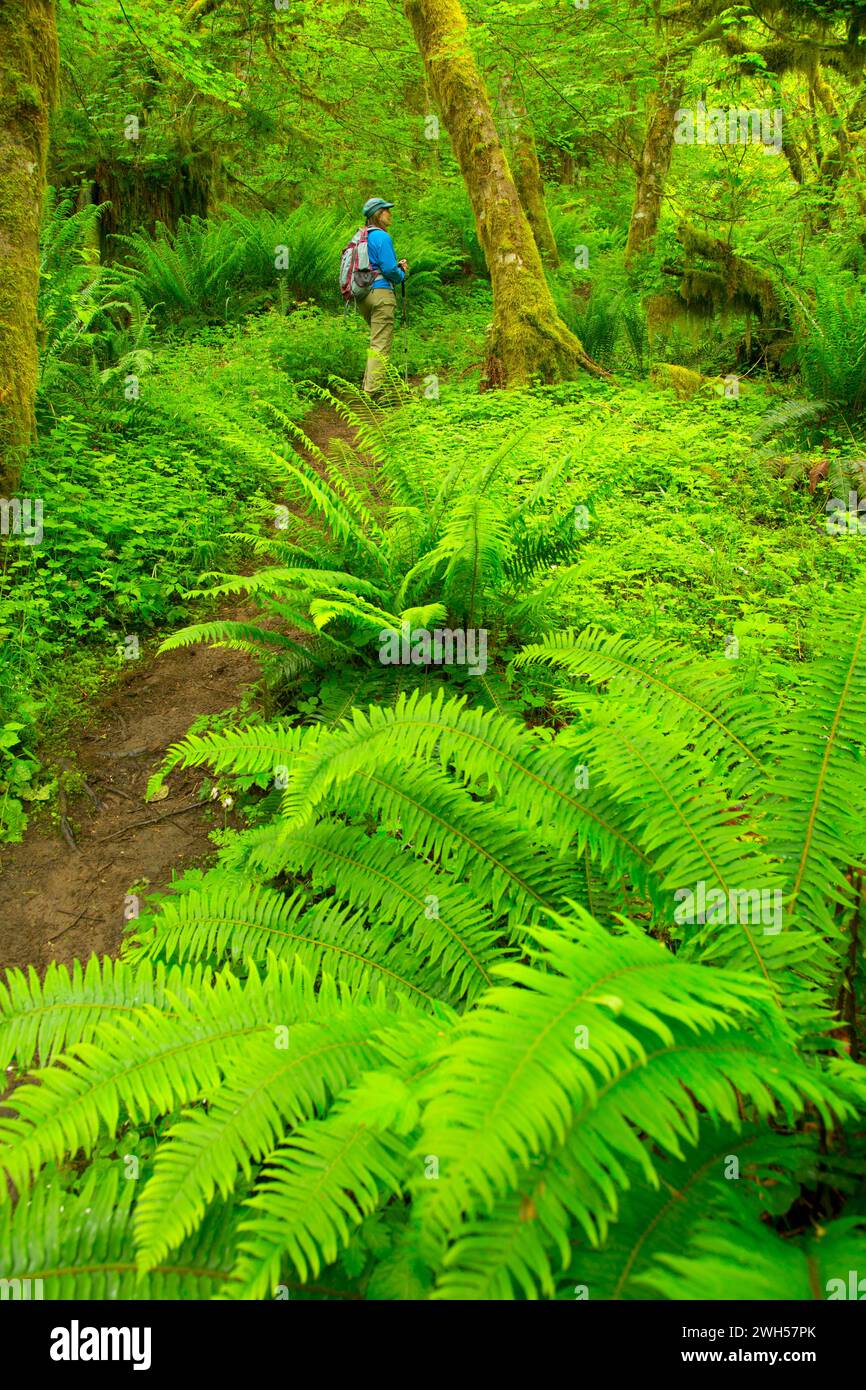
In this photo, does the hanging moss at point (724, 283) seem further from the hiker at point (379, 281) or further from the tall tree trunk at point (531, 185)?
the tall tree trunk at point (531, 185)

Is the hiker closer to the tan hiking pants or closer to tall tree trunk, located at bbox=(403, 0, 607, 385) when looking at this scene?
the tan hiking pants

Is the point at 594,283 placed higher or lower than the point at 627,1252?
higher

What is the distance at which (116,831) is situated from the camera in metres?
3.32

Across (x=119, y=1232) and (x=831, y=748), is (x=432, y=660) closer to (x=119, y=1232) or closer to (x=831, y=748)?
(x=831, y=748)

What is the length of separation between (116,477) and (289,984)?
14.8 ft

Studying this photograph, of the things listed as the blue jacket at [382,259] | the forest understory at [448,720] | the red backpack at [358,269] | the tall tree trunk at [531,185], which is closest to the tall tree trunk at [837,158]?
the forest understory at [448,720]

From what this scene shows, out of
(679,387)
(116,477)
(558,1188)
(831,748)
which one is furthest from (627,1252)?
(679,387)

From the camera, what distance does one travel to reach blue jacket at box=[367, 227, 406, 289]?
7562 millimetres

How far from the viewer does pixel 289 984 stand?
169 centimetres

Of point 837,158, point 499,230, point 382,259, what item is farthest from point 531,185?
point 382,259

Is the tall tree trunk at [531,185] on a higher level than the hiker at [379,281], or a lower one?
higher

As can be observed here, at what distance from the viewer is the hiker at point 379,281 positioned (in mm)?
7473

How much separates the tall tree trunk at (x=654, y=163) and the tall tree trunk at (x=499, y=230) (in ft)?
6.74

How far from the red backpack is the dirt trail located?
529 centimetres
